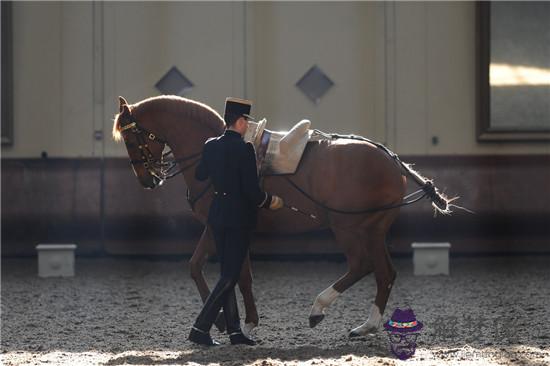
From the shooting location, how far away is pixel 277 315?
27.9 ft

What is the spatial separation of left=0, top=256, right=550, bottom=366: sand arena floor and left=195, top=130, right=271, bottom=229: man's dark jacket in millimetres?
798

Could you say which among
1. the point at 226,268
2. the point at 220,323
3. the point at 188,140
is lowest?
the point at 220,323

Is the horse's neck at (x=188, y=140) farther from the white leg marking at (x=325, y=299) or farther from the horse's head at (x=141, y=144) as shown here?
the white leg marking at (x=325, y=299)

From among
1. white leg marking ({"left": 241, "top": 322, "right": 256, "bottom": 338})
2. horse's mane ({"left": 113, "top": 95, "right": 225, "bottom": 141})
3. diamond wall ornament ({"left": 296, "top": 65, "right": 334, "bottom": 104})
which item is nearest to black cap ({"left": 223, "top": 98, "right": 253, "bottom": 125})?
horse's mane ({"left": 113, "top": 95, "right": 225, "bottom": 141})

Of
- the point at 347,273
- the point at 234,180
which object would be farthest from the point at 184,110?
the point at 347,273

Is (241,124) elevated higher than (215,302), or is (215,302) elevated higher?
(241,124)

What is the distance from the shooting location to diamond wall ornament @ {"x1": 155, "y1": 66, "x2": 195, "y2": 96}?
446 inches

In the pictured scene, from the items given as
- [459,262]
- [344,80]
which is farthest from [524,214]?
[344,80]

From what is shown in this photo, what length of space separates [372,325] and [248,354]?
1.04 meters

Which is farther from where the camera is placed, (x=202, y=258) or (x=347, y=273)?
(x=202, y=258)

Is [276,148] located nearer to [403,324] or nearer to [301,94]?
[403,324]

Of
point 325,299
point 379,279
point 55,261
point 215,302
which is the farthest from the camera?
point 55,261

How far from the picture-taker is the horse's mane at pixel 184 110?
24.7 feet

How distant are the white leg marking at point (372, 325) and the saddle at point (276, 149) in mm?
1060
